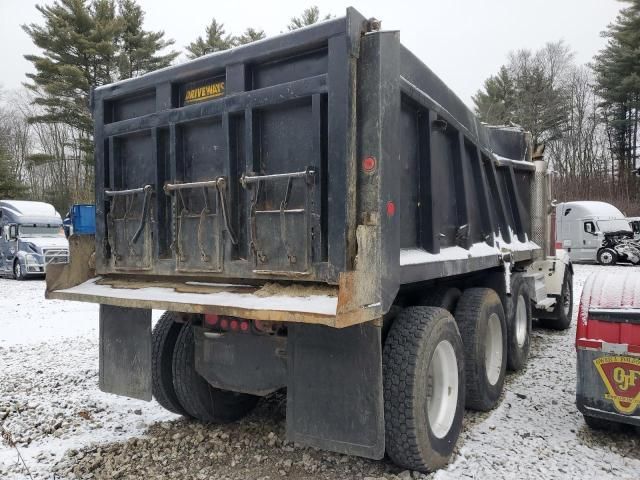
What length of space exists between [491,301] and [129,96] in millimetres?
3508

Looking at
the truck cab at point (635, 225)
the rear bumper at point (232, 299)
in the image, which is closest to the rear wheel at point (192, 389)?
the rear bumper at point (232, 299)

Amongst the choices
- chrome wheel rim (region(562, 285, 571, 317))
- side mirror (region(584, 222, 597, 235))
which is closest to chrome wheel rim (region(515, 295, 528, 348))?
chrome wheel rim (region(562, 285, 571, 317))

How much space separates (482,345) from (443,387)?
0.93m

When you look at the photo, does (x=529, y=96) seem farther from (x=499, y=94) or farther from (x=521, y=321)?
(x=521, y=321)

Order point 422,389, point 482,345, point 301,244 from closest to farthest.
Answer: point 301,244
point 422,389
point 482,345

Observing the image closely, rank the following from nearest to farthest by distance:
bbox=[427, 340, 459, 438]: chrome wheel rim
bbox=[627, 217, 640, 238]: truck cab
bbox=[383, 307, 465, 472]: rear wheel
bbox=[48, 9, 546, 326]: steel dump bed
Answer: bbox=[48, 9, 546, 326]: steel dump bed → bbox=[383, 307, 465, 472]: rear wheel → bbox=[427, 340, 459, 438]: chrome wheel rim → bbox=[627, 217, 640, 238]: truck cab

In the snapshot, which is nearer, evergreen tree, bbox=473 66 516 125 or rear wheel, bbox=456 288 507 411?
rear wheel, bbox=456 288 507 411

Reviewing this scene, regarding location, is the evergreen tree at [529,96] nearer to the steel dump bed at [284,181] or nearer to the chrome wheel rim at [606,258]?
the chrome wheel rim at [606,258]

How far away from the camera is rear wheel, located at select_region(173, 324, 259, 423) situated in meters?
4.05

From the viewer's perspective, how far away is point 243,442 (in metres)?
3.87

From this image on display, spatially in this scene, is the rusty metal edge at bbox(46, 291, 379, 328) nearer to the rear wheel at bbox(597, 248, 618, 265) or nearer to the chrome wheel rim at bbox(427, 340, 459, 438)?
the chrome wheel rim at bbox(427, 340, 459, 438)

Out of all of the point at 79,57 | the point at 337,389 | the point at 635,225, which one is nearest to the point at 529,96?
the point at 635,225

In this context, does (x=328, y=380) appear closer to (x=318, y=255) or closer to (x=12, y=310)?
(x=318, y=255)

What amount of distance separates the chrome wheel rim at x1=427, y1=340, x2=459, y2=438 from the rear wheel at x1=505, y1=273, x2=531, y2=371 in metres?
2.05
